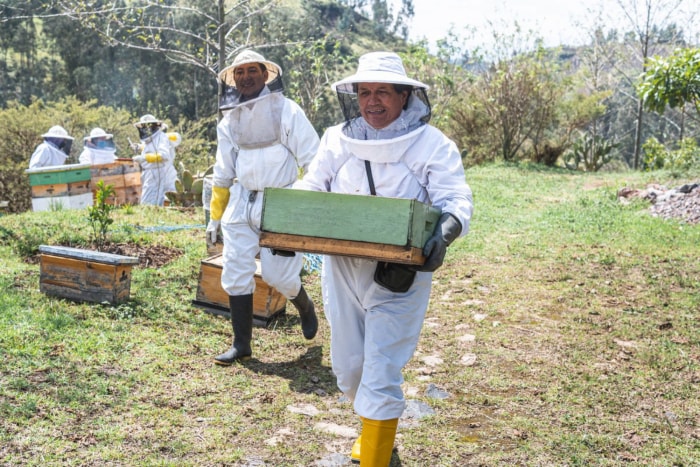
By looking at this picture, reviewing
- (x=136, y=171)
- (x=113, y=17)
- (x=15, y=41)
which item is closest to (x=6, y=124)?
(x=136, y=171)

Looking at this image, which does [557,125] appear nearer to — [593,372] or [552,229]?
[552,229]

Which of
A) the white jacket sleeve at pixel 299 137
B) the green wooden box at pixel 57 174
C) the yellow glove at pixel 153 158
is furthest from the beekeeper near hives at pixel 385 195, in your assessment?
the yellow glove at pixel 153 158

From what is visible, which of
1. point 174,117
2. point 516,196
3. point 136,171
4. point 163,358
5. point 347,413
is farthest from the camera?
point 174,117

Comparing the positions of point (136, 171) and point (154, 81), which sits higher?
point (154, 81)

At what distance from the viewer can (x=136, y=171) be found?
1160 cm

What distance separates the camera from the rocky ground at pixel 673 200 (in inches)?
346

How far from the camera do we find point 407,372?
439cm

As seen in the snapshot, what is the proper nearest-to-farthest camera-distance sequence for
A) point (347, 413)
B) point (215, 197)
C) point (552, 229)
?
point (347, 413)
point (215, 197)
point (552, 229)

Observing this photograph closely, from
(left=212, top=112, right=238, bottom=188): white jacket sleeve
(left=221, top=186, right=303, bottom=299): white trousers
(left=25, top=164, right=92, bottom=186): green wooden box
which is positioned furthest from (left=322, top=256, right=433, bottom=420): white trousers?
(left=25, top=164, right=92, bottom=186): green wooden box

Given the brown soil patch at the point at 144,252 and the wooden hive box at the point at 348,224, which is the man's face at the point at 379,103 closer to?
the wooden hive box at the point at 348,224

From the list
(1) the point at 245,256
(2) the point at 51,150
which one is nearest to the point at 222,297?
(1) the point at 245,256

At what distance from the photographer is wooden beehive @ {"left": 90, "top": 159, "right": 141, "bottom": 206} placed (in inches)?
425

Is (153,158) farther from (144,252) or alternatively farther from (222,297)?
(222,297)

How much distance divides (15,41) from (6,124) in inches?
1115
